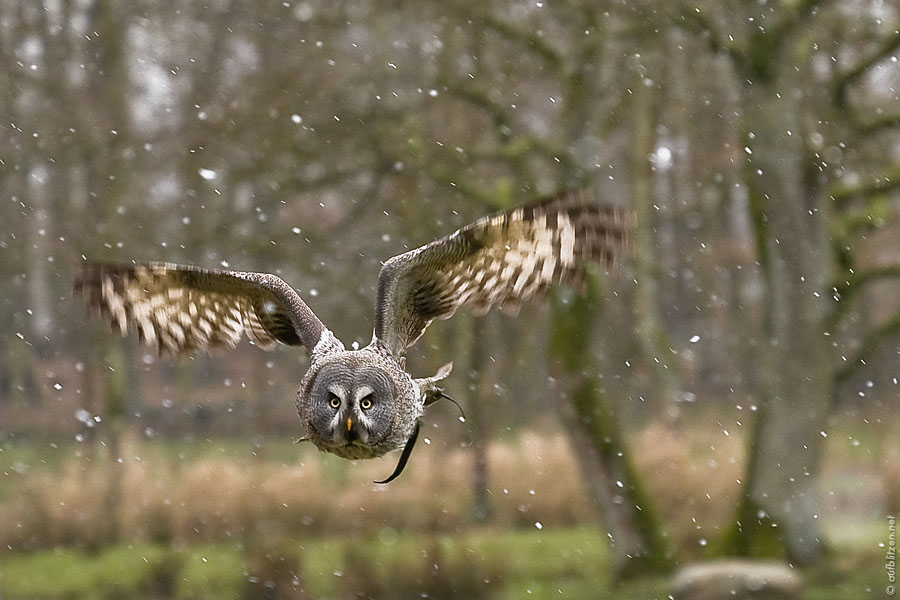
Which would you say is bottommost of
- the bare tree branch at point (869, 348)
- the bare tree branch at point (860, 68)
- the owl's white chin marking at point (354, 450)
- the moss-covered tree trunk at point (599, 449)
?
the owl's white chin marking at point (354, 450)

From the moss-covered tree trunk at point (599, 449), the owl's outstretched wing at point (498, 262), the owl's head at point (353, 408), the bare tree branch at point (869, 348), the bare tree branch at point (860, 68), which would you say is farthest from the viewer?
the moss-covered tree trunk at point (599, 449)

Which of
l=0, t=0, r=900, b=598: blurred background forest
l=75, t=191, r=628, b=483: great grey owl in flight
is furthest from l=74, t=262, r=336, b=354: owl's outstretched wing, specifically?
l=0, t=0, r=900, b=598: blurred background forest

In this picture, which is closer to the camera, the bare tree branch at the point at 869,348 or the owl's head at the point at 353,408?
the owl's head at the point at 353,408

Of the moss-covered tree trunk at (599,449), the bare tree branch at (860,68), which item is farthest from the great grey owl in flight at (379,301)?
the bare tree branch at (860,68)

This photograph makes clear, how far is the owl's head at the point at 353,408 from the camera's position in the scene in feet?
13.2

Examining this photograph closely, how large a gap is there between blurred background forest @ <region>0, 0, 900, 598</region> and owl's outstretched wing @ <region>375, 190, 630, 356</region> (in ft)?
18.7

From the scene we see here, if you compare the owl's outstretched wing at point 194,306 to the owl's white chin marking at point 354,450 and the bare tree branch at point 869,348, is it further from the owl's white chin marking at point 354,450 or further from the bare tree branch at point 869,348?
the bare tree branch at point 869,348

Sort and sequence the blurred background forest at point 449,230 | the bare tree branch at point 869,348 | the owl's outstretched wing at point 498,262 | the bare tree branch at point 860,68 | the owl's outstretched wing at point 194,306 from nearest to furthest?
the owl's outstretched wing at point 498,262 < the owl's outstretched wing at point 194,306 < the bare tree branch at point 860,68 < the bare tree branch at point 869,348 < the blurred background forest at point 449,230

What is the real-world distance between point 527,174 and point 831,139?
2757 mm

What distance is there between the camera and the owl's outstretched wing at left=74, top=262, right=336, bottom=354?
4.62m

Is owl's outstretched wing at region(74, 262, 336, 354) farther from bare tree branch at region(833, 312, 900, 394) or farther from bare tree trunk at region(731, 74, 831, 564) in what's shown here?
bare tree branch at region(833, 312, 900, 394)

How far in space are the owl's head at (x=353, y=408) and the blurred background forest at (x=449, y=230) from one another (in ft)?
21.0

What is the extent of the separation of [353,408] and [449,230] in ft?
23.6

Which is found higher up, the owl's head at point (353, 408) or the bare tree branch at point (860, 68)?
the bare tree branch at point (860, 68)
